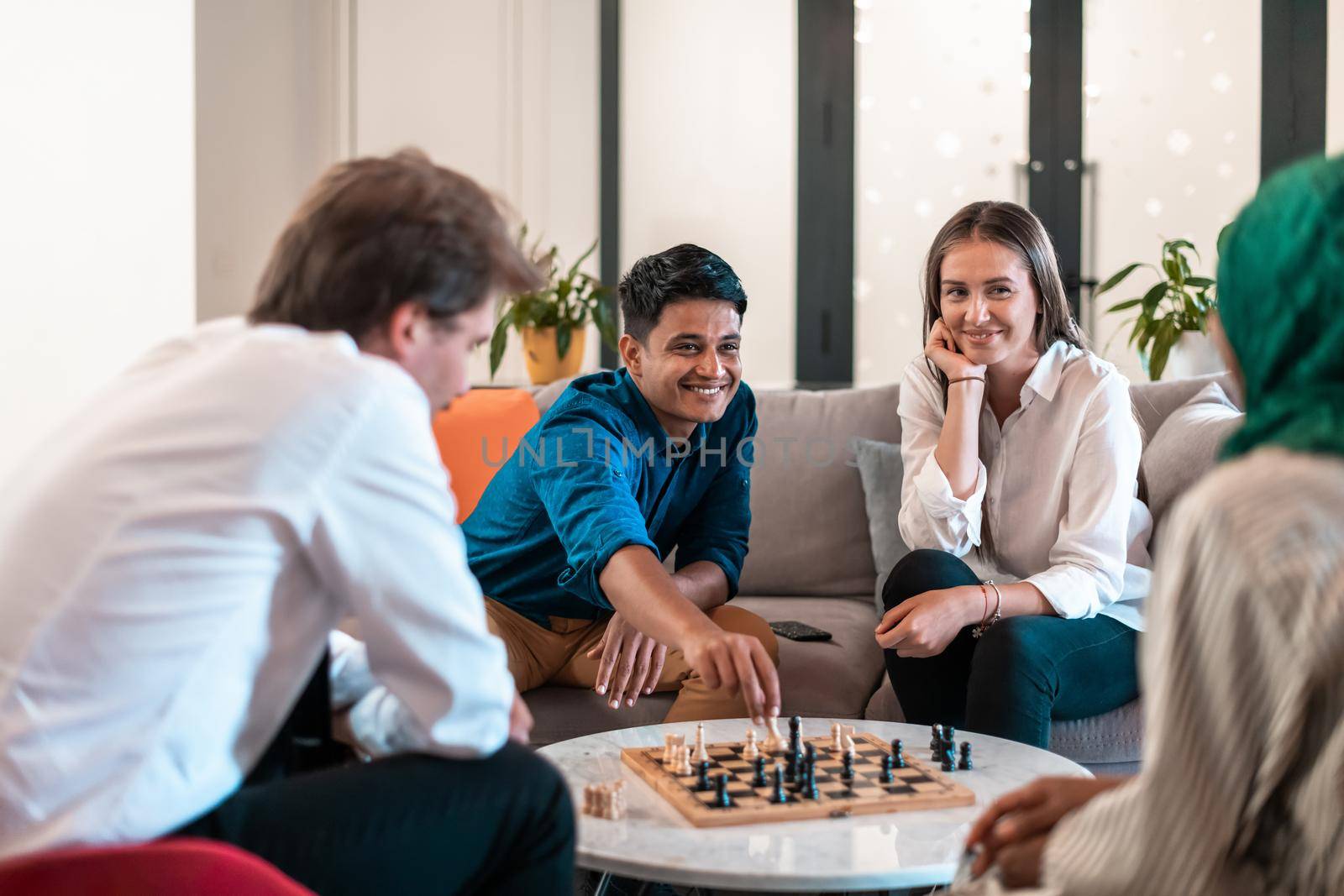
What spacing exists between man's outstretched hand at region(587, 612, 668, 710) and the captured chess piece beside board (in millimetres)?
288

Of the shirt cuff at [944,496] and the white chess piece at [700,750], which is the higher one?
the shirt cuff at [944,496]

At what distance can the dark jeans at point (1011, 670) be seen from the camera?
202 cm

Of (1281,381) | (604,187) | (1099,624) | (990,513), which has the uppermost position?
(604,187)

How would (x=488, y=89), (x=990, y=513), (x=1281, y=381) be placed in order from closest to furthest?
(x=1281, y=381) < (x=990, y=513) < (x=488, y=89)

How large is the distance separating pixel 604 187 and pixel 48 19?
210 cm

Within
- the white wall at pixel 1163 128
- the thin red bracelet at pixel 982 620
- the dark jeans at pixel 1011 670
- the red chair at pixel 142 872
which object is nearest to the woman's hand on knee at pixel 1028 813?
the red chair at pixel 142 872

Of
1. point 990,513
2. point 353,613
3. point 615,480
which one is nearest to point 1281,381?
point 353,613

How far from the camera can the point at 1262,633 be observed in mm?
765

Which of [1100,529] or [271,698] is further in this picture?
→ [1100,529]

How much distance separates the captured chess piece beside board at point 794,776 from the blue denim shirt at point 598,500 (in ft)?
1.42

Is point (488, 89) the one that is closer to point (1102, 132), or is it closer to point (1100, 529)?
point (1102, 132)

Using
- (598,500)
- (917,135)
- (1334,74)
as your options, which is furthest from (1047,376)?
(1334,74)

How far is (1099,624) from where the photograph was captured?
86.4 inches

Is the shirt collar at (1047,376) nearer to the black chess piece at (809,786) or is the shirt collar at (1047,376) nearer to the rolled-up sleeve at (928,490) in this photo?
the rolled-up sleeve at (928,490)
